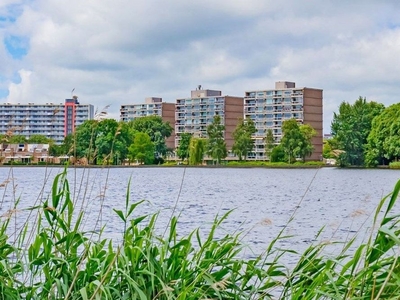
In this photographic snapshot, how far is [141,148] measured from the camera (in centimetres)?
11731

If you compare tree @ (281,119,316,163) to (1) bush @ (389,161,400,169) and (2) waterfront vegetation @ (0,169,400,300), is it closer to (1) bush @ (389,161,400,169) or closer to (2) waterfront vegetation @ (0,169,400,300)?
(1) bush @ (389,161,400,169)

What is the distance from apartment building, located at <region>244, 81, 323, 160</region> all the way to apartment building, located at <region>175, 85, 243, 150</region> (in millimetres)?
3372

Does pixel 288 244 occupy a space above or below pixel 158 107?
below

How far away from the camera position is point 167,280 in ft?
14.7

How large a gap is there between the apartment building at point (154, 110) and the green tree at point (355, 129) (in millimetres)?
66569

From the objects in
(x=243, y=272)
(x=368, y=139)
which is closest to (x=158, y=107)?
(x=368, y=139)

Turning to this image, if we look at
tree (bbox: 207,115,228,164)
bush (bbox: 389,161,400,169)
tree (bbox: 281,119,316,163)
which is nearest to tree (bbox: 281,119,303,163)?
tree (bbox: 281,119,316,163)

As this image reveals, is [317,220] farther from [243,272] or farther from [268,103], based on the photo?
[268,103]

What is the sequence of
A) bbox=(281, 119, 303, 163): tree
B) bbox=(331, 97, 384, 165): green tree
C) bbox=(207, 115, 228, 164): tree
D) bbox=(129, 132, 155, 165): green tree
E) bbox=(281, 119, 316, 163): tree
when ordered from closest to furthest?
1. bbox=(331, 97, 384, 165): green tree
2. bbox=(281, 119, 316, 163): tree
3. bbox=(281, 119, 303, 163): tree
4. bbox=(129, 132, 155, 165): green tree
5. bbox=(207, 115, 228, 164): tree

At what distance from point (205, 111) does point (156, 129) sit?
82.9ft

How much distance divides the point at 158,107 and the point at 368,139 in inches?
3215

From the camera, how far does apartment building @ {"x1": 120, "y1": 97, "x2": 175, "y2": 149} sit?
16400cm

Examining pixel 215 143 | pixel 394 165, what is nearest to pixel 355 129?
Result: pixel 394 165

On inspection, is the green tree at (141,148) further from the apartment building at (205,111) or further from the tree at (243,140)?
the apartment building at (205,111)
